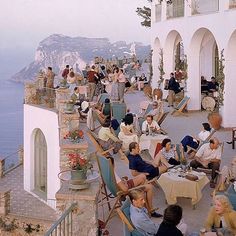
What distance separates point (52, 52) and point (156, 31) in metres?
74.4

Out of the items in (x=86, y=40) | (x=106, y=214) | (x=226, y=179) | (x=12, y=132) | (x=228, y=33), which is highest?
(x=86, y=40)

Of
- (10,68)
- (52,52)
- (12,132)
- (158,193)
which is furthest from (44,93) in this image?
(10,68)

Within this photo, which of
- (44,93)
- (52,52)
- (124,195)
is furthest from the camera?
(52,52)

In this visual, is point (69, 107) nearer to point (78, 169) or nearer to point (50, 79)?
point (50, 79)

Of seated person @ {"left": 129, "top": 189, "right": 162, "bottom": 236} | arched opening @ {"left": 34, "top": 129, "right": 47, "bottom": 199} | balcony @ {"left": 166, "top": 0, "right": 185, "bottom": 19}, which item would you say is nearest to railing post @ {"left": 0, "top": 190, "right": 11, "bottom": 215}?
arched opening @ {"left": 34, "top": 129, "right": 47, "bottom": 199}

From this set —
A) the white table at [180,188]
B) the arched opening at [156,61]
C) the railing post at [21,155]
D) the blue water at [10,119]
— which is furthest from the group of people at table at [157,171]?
the blue water at [10,119]

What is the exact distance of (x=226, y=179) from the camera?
898cm

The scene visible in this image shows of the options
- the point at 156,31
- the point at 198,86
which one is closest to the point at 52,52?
the point at 156,31

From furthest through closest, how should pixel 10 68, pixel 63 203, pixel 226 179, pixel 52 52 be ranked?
1. pixel 10 68
2. pixel 52 52
3. pixel 226 179
4. pixel 63 203

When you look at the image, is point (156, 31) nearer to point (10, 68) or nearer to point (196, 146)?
point (196, 146)

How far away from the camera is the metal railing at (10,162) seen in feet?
73.8

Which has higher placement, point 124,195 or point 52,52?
point 52,52

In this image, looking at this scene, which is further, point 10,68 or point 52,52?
point 10,68

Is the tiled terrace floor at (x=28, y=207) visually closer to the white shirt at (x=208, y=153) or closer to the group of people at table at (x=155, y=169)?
the group of people at table at (x=155, y=169)
